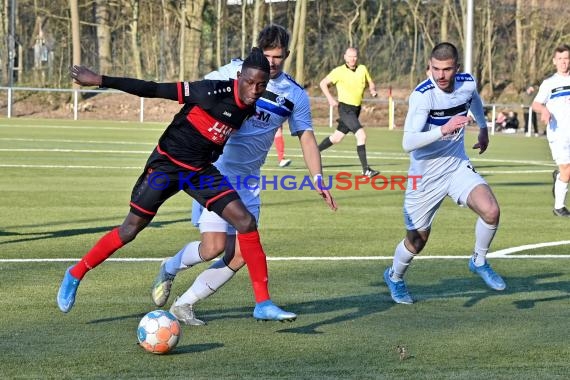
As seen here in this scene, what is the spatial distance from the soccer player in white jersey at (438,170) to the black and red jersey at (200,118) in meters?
1.74

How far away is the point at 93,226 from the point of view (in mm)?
13250

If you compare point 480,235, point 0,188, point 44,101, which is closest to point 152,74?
point 44,101

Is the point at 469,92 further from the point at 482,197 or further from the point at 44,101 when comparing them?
the point at 44,101

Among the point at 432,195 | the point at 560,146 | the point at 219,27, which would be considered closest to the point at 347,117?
the point at 560,146

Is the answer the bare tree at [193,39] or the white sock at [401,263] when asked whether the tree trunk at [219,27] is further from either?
the white sock at [401,263]

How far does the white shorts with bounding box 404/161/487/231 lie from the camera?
356 inches

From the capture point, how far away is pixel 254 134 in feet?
26.3

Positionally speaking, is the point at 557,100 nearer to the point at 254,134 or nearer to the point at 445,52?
the point at 445,52

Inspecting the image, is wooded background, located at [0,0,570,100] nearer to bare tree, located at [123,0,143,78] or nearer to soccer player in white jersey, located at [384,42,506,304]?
bare tree, located at [123,0,143,78]

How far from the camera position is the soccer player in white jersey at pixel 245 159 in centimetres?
784

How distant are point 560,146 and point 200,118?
28.7 feet

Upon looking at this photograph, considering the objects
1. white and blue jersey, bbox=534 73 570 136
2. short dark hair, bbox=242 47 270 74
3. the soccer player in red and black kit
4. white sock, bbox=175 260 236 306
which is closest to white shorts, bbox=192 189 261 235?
white sock, bbox=175 260 236 306

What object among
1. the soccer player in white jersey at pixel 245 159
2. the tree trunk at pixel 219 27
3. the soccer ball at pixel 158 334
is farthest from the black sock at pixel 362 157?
the tree trunk at pixel 219 27

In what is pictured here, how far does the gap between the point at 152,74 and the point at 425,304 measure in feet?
138
